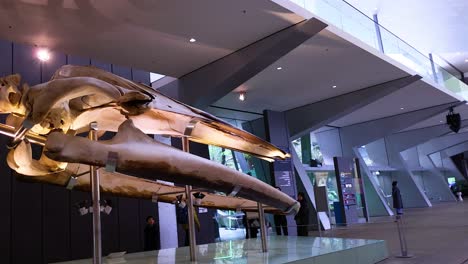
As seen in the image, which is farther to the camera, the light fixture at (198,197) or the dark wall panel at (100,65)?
the dark wall panel at (100,65)

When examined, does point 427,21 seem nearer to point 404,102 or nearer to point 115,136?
point 404,102

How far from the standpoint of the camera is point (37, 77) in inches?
360

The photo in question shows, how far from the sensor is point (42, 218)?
338 inches

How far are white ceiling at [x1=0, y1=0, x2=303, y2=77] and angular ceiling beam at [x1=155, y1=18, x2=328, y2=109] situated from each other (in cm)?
21

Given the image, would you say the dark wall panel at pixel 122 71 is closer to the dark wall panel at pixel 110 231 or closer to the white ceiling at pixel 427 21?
the dark wall panel at pixel 110 231

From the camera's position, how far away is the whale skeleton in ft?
8.17

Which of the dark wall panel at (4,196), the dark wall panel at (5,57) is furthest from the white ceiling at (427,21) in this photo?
the dark wall panel at (4,196)

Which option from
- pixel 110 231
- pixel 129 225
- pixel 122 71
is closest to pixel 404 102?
pixel 122 71

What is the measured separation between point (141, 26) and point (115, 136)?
6024 mm

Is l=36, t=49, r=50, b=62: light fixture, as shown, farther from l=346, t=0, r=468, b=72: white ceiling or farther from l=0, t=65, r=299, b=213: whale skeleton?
l=346, t=0, r=468, b=72: white ceiling

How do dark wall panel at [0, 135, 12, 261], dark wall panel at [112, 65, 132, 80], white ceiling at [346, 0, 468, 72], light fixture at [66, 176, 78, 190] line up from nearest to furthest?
1. light fixture at [66, 176, 78, 190]
2. dark wall panel at [0, 135, 12, 261]
3. dark wall panel at [112, 65, 132, 80]
4. white ceiling at [346, 0, 468, 72]

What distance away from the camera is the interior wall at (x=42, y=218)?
8.12 meters

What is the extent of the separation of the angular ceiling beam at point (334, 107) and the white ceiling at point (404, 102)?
155 cm

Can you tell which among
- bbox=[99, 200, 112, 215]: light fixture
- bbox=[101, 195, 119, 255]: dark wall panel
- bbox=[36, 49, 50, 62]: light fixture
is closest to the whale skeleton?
bbox=[99, 200, 112, 215]: light fixture
